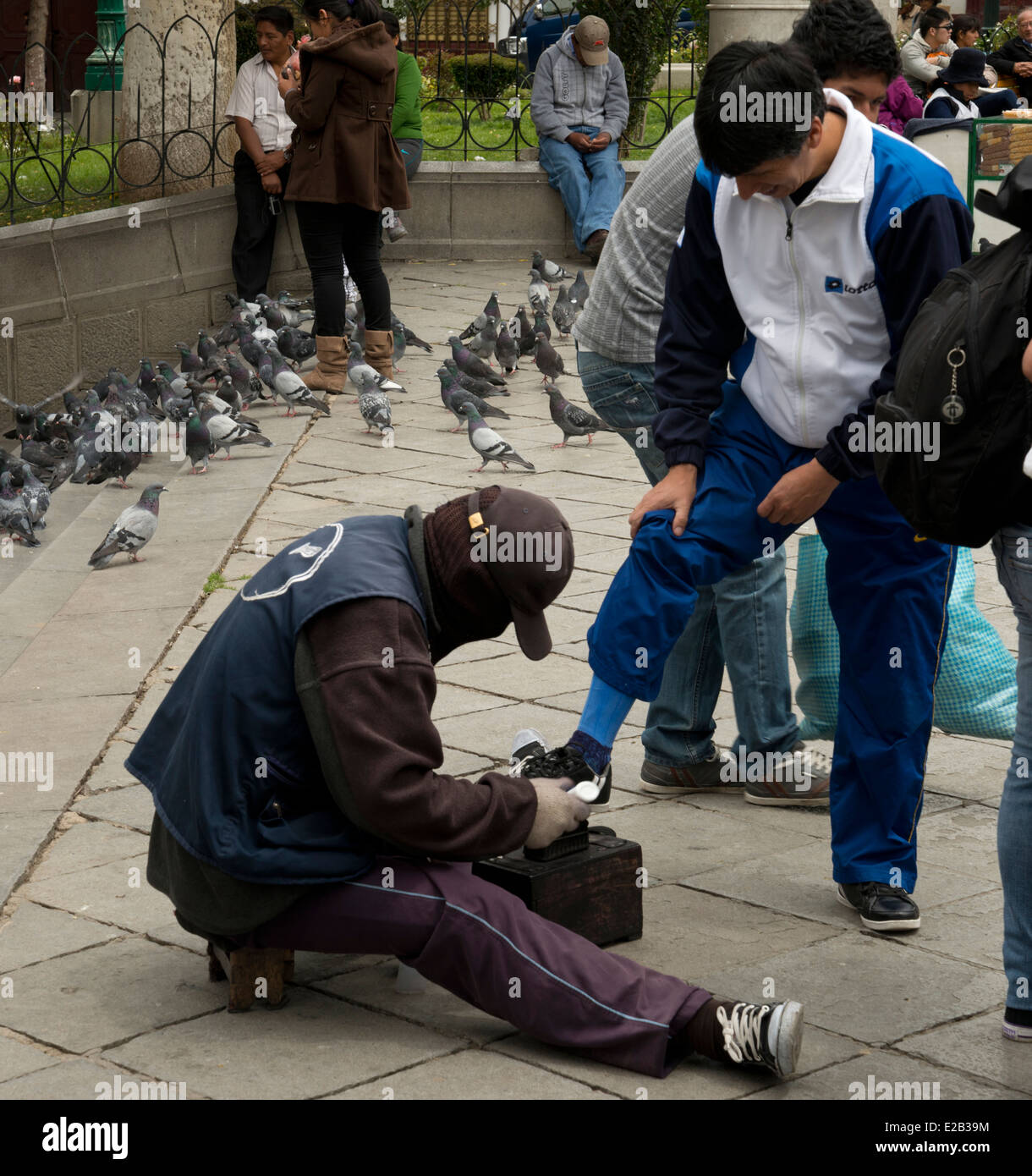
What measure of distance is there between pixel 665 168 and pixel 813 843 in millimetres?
1740

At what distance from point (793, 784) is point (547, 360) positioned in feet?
19.2

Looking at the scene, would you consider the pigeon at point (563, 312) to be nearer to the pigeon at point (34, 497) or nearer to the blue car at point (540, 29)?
the blue car at point (540, 29)

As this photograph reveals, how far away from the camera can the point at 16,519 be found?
7.45m

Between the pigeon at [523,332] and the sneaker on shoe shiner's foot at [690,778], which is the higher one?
the pigeon at [523,332]

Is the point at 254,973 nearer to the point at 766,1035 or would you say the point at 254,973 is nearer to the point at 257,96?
the point at 766,1035

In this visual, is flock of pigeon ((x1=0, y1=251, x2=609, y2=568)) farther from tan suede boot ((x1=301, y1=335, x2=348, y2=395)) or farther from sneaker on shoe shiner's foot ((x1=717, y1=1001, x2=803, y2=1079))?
sneaker on shoe shiner's foot ((x1=717, y1=1001, x2=803, y2=1079))

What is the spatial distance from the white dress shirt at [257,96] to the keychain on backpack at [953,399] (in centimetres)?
912

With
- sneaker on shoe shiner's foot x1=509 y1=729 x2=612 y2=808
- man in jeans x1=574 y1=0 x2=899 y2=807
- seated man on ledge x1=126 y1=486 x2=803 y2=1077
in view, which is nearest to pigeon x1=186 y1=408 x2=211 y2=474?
man in jeans x1=574 y1=0 x2=899 y2=807

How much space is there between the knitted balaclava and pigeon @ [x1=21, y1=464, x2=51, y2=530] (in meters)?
4.86

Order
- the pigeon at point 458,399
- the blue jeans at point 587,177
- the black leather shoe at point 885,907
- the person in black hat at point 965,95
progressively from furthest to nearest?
the blue jeans at point 587,177 < the person in black hat at point 965,95 < the pigeon at point 458,399 < the black leather shoe at point 885,907

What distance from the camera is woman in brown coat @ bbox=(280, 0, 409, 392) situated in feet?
28.9

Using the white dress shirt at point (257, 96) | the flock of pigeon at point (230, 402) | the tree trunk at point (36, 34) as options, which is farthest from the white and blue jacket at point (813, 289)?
the tree trunk at point (36, 34)

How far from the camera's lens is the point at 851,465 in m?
3.39

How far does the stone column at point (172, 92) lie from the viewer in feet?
38.5
